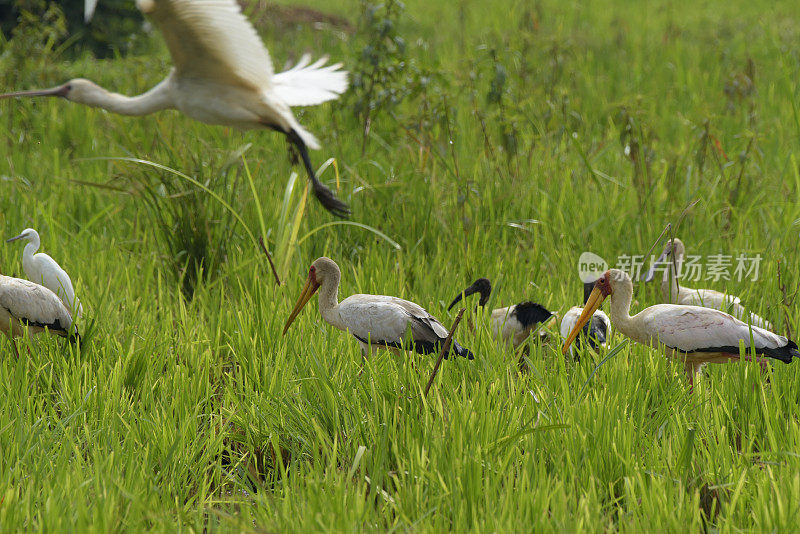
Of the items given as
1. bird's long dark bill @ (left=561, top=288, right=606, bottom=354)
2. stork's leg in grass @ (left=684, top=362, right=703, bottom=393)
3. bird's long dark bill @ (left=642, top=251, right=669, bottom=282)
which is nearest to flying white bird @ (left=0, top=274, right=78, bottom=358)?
bird's long dark bill @ (left=561, top=288, right=606, bottom=354)

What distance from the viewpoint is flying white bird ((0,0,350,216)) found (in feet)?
13.7

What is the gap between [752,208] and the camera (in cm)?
495

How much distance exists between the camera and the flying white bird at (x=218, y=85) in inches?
164

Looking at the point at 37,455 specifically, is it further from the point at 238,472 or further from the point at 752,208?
the point at 752,208

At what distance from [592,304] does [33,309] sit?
216cm

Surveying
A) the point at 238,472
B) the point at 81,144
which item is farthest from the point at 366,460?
the point at 81,144

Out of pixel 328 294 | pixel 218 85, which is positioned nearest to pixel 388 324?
pixel 328 294

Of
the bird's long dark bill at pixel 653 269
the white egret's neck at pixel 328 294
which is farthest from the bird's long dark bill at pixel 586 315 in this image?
the white egret's neck at pixel 328 294

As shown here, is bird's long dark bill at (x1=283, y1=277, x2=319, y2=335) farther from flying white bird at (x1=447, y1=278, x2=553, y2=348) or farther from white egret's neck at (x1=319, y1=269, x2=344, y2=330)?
flying white bird at (x1=447, y1=278, x2=553, y2=348)

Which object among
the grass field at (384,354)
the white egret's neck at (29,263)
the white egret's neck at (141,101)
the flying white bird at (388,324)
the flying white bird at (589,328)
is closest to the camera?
the grass field at (384,354)

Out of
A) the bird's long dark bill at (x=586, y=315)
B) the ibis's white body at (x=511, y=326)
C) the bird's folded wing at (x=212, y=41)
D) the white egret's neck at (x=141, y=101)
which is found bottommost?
the ibis's white body at (x=511, y=326)

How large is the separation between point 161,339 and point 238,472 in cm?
100

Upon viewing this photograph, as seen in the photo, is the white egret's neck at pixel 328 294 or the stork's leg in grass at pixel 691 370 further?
the white egret's neck at pixel 328 294

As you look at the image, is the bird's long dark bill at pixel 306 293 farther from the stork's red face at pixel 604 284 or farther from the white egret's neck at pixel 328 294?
the stork's red face at pixel 604 284
